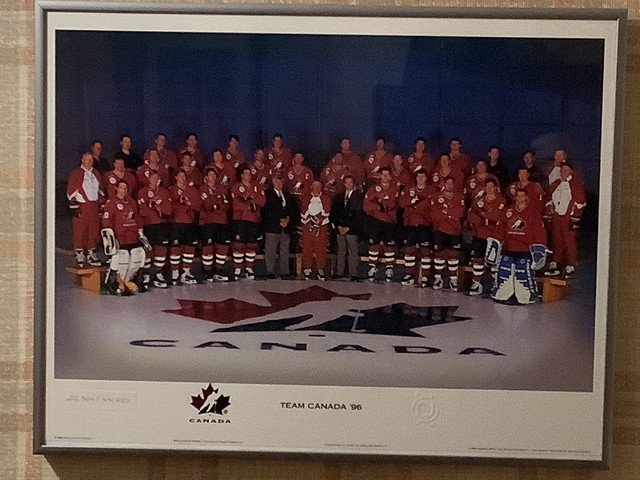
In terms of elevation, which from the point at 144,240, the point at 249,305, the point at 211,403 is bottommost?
the point at 211,403

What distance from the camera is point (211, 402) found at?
4.07 ft

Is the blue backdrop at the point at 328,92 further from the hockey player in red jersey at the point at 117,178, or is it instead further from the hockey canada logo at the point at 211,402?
the hockey canada logo at the point at 211,402

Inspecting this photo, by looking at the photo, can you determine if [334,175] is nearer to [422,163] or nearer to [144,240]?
[422,163]

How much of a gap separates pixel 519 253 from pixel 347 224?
278 mm

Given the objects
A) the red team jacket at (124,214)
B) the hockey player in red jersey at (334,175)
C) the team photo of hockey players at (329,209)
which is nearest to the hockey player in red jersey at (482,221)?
the team photo of hockey players at (329,209)

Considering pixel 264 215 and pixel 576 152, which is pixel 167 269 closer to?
pixel 264 215

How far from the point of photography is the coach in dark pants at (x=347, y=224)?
1.23 metres

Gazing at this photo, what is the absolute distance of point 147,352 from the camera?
4.08 ft

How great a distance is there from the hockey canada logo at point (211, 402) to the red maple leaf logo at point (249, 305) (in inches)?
4.5

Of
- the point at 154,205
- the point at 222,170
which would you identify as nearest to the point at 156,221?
the point at 154,205

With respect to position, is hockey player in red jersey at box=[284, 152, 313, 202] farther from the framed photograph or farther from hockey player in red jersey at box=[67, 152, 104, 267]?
hockey player in red jersey at box=[67, 152, 104, 267]

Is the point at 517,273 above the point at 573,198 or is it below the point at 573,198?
below

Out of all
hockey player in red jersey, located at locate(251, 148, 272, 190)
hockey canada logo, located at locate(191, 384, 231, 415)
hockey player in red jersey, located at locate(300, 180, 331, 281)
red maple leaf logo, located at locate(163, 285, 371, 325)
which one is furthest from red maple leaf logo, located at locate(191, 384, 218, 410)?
hockey player in red jersey, located at locate(251, 148, 272, 190)

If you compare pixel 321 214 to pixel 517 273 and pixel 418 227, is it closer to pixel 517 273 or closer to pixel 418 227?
pixel 418 227
